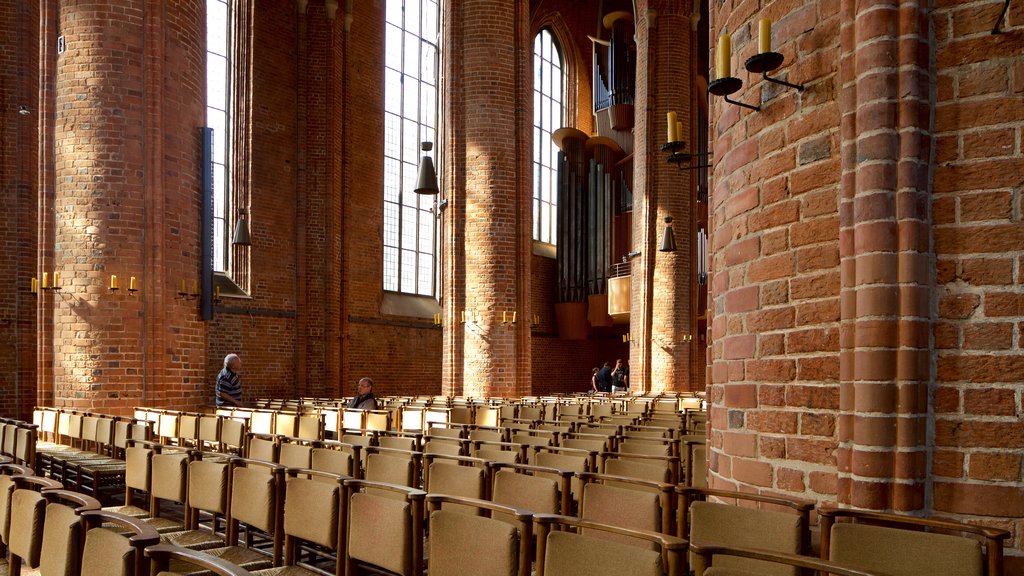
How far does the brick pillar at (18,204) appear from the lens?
41.2ft

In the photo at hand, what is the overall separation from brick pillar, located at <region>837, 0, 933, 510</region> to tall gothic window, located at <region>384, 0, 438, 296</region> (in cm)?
1715

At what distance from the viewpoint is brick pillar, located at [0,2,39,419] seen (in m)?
12.6

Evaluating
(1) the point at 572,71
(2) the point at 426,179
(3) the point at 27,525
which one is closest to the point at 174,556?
(3) the point at 27,525

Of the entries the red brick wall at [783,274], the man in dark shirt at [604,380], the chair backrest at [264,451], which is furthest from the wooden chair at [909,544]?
the man in dark shirt at [604,380]

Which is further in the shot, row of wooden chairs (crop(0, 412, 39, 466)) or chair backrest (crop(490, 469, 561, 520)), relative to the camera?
row of wooden chairs (crop(0, 412, 39, 466))

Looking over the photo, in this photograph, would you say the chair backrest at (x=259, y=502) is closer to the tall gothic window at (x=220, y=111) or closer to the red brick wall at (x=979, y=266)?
the red brick wall at (x=979, y=266)

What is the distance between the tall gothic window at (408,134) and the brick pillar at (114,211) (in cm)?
977

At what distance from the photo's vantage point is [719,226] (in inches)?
135

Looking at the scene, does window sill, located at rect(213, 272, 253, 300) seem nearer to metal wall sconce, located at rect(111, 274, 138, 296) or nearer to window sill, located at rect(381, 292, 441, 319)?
window sill, located at rect(381, 292, 441, 319)

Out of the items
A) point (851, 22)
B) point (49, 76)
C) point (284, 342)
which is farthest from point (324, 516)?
point (284, 342)

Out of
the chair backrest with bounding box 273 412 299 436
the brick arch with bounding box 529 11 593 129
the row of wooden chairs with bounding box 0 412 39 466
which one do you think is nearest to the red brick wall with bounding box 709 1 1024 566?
the row of wooden chairs with bounding box 0 412 39 466

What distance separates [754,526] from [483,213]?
39.1 ft

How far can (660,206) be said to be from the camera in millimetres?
18641

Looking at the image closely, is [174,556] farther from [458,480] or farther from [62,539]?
[458,480]
